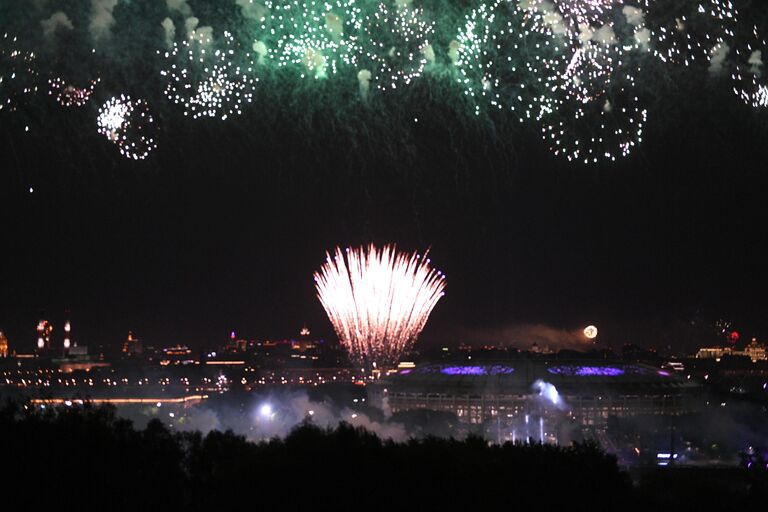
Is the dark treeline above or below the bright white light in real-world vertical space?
above

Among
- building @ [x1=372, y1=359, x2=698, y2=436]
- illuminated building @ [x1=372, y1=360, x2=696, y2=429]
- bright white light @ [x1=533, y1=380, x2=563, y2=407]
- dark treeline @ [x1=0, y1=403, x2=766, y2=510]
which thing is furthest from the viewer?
bright white light @ [x1=533, y1=380, x2=563, y2=407]

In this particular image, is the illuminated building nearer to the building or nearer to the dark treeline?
the building

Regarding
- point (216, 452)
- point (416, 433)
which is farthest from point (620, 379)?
point (216, 452)

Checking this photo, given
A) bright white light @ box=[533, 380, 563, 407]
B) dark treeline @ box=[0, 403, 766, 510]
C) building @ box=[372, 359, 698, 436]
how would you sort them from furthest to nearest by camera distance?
bright white light @ box=[533, 380, 563, 407] → building @ box=[372, 359, 698, 436] → dark treeline @ box=[0, 403, 766, 510]

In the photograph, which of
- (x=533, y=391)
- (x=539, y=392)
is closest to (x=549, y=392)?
(x=539, y=392)

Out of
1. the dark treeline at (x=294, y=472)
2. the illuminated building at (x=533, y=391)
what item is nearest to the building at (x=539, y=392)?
the illuminated building at (x=533, y=391)

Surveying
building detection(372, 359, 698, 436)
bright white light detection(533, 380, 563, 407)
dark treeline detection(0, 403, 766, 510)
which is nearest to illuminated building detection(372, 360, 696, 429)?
building detection(372, 359, 698, 436)

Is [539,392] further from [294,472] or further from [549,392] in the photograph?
[294,472]
